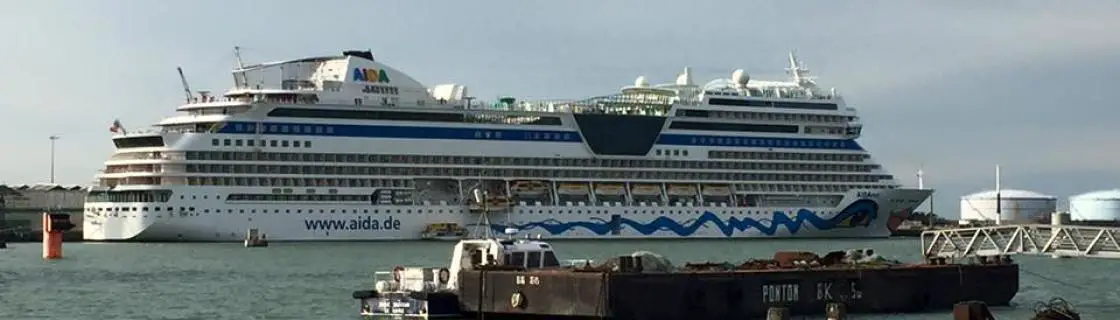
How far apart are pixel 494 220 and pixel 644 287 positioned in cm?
7073

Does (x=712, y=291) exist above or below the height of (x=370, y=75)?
below

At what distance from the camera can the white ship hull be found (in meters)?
104

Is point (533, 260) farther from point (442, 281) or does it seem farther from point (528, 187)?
point (528, 187)

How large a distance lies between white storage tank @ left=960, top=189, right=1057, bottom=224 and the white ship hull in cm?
5029

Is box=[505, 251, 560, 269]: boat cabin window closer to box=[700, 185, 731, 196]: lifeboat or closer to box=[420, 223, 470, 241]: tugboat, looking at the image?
box=[420, 223, 470, 241]: tugboat

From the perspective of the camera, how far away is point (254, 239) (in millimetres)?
101562

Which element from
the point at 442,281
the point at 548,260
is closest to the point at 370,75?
the point at 548,260

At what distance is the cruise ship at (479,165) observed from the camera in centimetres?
10612

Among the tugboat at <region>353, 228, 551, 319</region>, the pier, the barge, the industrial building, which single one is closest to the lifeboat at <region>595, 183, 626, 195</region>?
the industrial building

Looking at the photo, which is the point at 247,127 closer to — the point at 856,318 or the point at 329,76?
the point at 329,76

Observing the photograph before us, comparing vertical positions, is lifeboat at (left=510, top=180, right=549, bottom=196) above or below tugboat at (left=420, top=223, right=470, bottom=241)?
above

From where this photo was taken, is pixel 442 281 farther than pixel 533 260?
No

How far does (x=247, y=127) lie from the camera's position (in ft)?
354

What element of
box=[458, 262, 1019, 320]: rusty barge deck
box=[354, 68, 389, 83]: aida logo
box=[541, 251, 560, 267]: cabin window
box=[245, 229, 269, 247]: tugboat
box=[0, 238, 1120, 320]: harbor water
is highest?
box=[354, 68, 389, 83]: aida logo
